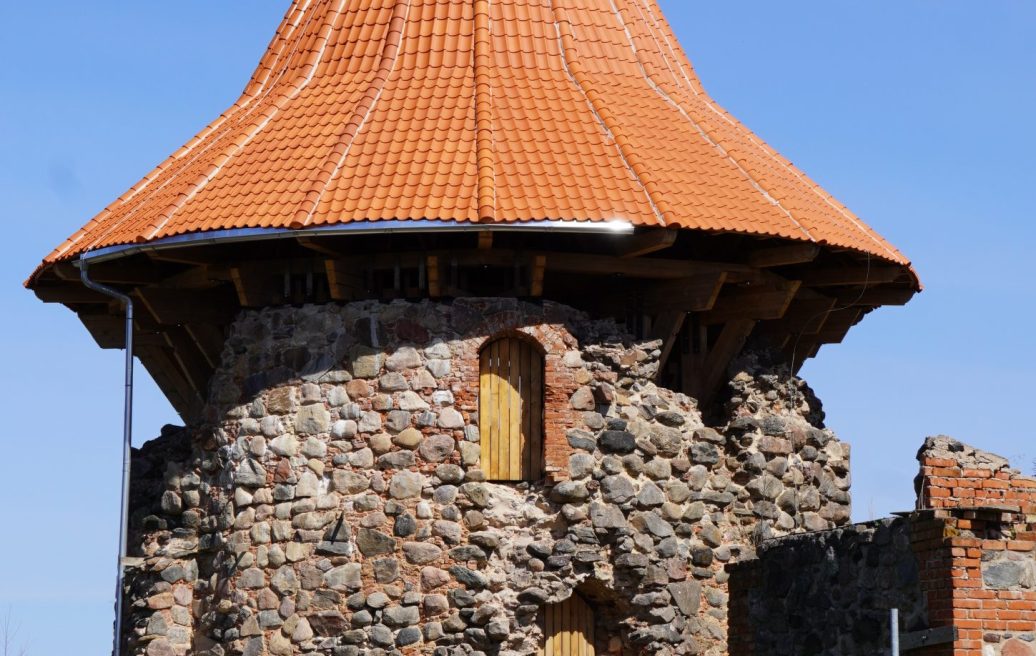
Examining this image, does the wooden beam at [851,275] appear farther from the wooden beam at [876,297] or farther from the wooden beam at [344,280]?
the wooden beam at [344,280]

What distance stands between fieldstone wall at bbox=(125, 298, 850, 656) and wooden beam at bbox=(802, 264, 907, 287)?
2.22 m

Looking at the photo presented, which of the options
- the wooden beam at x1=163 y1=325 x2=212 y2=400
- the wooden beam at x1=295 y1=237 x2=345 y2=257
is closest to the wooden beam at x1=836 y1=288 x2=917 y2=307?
the wooden beam at x1=295 y1=237 x2=345 y2=257

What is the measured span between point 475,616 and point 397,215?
3.80 meters

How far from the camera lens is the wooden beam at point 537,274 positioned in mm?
21000

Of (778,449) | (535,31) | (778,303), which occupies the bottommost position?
(778,449)

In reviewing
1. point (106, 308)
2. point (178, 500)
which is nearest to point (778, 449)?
point (178, 500)

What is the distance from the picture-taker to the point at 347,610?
67.5 feet

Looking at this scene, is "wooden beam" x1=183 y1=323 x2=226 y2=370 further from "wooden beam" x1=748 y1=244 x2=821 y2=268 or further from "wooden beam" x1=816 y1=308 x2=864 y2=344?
"wooden beam" x1=816 y1=308 x2=864 y2=344

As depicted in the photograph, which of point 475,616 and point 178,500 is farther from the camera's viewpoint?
point 178,500

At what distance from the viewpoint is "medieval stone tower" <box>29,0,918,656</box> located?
2064 centimetres

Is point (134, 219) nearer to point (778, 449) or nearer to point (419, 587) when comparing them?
point (419, 587)

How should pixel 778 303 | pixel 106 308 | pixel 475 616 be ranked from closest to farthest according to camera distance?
pixel 475 616 → pixel 778 303 → pixel 106 308

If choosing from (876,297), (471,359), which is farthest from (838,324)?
(471,359)

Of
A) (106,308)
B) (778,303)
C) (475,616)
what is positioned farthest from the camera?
(106,308)
